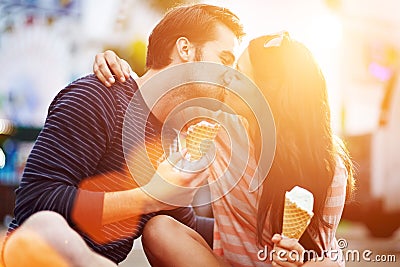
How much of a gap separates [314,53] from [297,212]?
2.28 feet

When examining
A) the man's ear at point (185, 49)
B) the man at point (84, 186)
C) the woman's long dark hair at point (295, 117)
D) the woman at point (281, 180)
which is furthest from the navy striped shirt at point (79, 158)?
the woman's long dark hair at point (295, 117)

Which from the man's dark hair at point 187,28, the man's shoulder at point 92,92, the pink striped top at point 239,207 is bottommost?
the pink striped top at point 239,207

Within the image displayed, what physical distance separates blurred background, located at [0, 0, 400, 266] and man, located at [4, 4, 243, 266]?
30.1 inches

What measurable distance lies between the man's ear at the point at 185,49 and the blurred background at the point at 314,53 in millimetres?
241

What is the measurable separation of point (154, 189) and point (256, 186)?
493mm

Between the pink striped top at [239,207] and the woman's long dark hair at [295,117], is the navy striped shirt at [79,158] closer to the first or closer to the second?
the pink striped top at [239,207]

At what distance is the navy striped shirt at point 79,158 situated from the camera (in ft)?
8.22

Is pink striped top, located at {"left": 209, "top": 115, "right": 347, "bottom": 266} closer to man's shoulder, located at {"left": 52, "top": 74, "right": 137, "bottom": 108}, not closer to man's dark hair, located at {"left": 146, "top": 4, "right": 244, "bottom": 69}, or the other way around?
man's dark hair, located at {"left": 146, "top": 4, "right": 244, "bottom": 69}

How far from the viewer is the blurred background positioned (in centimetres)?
758

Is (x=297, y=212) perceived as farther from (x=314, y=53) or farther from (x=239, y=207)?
(x=314, y=53)

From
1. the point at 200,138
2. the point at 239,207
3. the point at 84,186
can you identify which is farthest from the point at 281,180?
the point at 84,186

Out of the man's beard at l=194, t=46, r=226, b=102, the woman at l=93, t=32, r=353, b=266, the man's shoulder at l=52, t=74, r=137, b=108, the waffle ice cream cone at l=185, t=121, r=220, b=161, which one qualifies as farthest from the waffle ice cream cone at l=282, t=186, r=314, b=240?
the man's shoulder at l=52, t=74, r=137, b=108

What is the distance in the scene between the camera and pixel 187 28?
308 centimetres

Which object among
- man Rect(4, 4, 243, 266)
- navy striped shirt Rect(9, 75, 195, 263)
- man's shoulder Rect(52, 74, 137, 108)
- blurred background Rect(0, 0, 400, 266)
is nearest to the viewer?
man Rect(4, 4, 243, 266)
